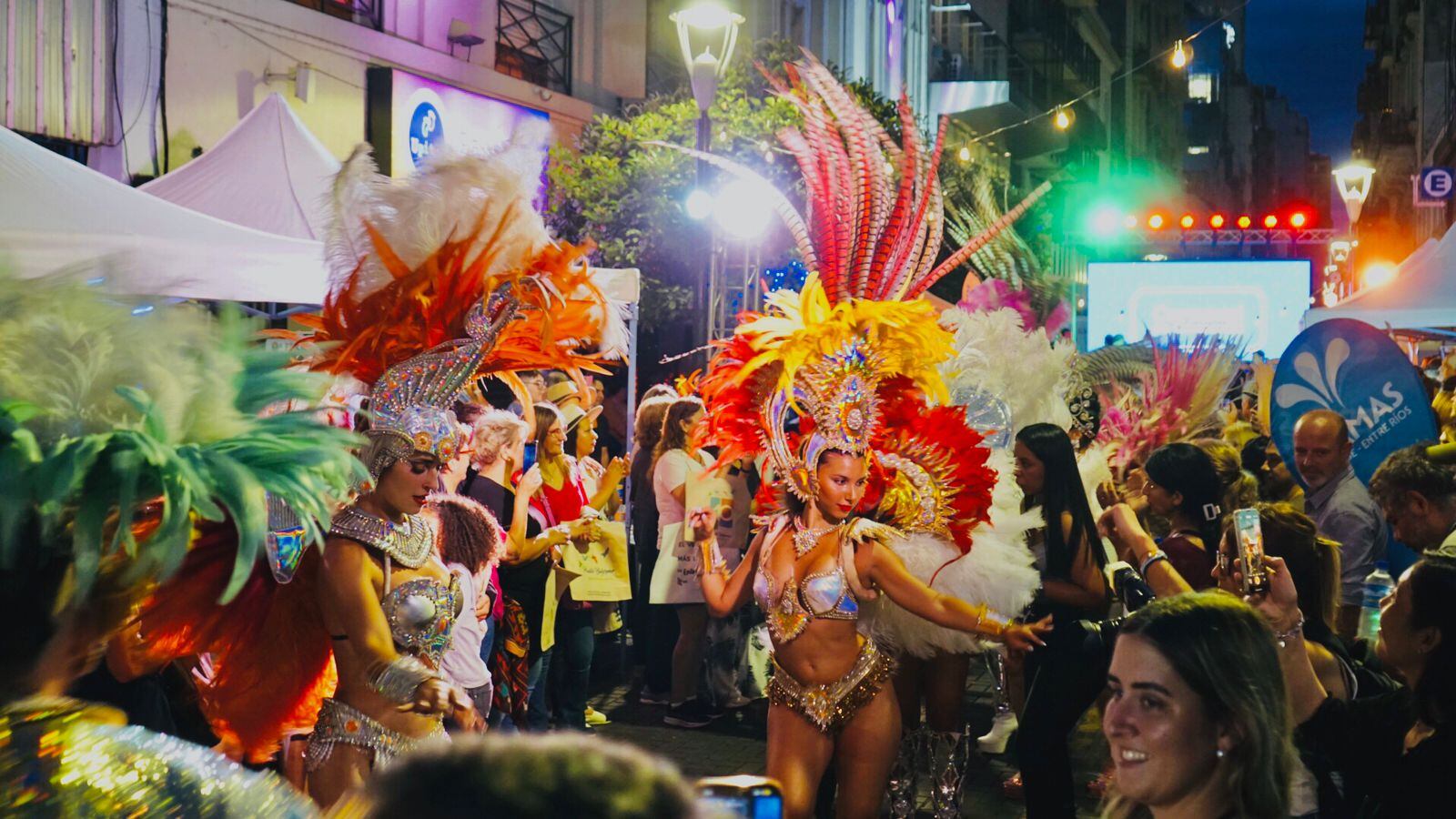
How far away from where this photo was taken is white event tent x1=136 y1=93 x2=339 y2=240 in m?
8.97

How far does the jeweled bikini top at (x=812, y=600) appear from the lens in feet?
16.2

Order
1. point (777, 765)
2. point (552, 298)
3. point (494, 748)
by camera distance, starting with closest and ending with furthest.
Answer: point (494, 748) → point (552, 298) → point (777, 765)

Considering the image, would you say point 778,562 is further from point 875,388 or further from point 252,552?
point 252,552

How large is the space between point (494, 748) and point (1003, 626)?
4172 millimetres

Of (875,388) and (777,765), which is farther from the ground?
(875,388)

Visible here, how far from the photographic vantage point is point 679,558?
814 centimetres

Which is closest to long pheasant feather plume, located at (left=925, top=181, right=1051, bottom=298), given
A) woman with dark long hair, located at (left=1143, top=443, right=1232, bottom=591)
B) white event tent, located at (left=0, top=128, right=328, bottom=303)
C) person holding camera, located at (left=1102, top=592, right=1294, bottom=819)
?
woman with dark long hair, located at (left=1143, top=443, right=1232, bottom=591)

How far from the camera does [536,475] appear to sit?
20.9 ft

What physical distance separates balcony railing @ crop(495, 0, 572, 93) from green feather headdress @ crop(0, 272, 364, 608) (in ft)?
47.1

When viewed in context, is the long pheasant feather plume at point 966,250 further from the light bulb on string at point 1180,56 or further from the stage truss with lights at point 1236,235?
the stage truss with lights at point 1236,235

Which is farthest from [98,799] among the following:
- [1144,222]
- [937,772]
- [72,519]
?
[1144,222]

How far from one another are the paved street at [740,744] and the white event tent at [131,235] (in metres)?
3.09

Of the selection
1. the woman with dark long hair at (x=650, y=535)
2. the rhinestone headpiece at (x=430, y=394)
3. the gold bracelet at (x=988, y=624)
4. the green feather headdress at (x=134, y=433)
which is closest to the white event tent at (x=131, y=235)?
the rhinestone headpiece at (x=430, y=394)

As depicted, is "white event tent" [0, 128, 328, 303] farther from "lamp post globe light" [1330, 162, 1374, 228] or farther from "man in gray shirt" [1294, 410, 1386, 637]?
"lamp post globe light" [1330, 162, 1374, 228]
